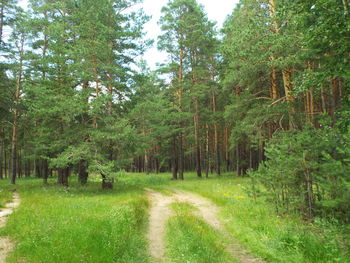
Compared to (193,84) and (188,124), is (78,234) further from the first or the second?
(188,124)

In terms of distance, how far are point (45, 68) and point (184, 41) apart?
1336cm

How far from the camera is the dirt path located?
6.21m

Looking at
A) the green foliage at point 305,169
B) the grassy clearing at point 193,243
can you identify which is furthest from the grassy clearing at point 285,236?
the grassy clearing at point 193,243

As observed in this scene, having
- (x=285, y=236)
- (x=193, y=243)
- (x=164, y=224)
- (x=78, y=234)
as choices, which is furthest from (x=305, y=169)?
(x=78, y=234)

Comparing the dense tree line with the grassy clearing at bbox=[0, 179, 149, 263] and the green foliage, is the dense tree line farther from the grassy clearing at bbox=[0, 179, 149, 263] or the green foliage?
the grassy clearing at bbox=[0, 179, 149, 263]

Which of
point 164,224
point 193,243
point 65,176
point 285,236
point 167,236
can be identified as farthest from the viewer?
point 65,176

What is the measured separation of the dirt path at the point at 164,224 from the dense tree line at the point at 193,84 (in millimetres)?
2358

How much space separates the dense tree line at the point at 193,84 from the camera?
745 centimetres

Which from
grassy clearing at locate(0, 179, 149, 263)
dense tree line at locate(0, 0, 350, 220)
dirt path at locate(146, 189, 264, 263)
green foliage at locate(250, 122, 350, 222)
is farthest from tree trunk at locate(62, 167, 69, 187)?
green foliage at locate(250, 122, 350, 222)

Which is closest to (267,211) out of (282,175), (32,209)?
(282,175)

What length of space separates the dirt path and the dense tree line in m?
2.36

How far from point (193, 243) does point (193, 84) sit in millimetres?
21398

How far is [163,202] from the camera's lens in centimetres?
1334

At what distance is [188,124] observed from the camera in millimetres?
31578
